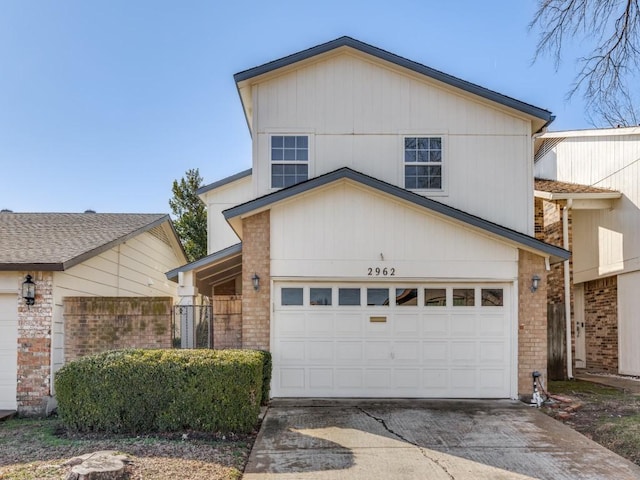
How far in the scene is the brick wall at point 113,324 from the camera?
10.4 metres

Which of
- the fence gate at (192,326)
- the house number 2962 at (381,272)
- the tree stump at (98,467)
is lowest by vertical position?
the tree stump at (98,467)

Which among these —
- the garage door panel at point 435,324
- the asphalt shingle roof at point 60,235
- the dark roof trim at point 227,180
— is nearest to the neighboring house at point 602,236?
the garage door panel at point 435,324

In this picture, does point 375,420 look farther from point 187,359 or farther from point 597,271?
point 597,271

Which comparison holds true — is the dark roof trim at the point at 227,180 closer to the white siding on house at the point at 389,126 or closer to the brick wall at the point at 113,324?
the white siding on house at the point at 389,126

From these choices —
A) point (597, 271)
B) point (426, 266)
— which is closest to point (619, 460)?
point (426, 266)

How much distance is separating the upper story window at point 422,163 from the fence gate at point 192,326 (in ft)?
16.9

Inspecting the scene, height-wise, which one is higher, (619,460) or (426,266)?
(426,266)

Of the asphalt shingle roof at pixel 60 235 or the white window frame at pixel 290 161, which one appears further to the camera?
the white window frame at pixel 290 161

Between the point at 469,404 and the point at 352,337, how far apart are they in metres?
2.52

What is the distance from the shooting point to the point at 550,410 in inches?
392

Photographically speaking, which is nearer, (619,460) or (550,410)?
(619,460)

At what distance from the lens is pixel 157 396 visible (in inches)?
310

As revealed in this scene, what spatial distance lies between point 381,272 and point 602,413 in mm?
4619

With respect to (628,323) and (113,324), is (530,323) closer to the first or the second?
(628,323)
